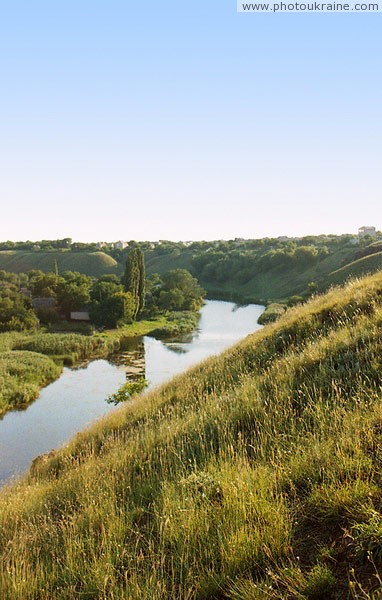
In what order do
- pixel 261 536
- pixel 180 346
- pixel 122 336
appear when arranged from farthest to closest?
1. pixel 122 336
2. pixel 180 346
3. pixel 261 536

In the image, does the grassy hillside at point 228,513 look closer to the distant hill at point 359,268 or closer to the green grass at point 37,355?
the green grass at point 37,355

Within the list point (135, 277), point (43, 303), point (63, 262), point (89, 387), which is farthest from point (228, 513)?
point (63, 262)

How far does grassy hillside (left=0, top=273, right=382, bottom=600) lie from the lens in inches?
117

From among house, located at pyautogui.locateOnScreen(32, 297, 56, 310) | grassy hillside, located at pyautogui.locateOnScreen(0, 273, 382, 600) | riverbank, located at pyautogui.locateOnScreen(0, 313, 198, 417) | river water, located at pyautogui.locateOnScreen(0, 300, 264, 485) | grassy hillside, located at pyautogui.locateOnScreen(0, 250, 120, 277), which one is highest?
grassy hillside, located at pyautogui.locateOnScreen(0, 250, 120, 277)

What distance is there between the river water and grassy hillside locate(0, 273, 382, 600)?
16.8 ft

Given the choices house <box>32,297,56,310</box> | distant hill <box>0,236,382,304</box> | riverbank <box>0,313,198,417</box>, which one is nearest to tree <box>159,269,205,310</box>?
riverbank <box>0,313,198,417</box>

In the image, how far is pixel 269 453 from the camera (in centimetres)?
457

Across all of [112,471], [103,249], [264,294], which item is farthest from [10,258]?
[112,471]

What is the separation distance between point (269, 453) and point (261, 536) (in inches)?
53.8

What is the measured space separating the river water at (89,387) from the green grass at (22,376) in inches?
26.9

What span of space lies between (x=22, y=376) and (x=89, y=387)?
189 inches

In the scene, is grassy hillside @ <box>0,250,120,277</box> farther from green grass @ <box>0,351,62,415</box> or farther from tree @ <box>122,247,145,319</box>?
green grass @ <box>0,351,62,415</box>

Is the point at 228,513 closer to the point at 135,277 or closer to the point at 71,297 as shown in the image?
the point at 71,297

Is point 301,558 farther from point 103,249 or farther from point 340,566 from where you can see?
point 103,249
